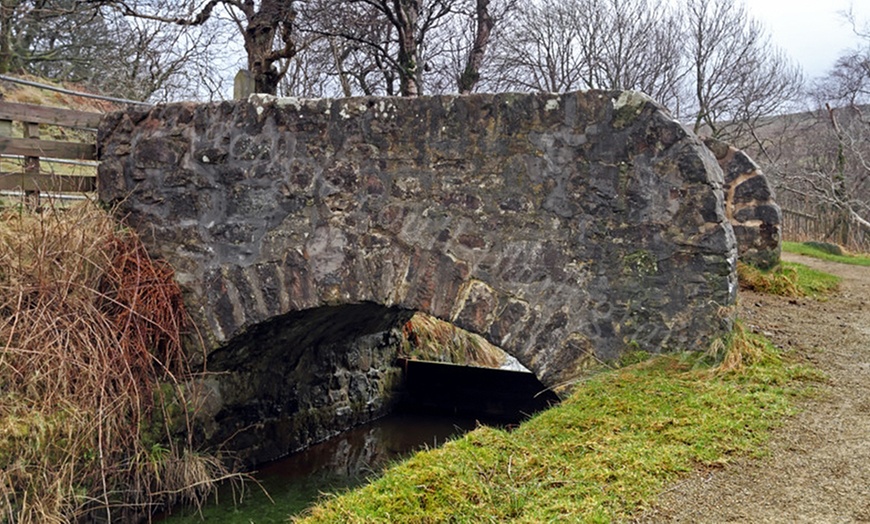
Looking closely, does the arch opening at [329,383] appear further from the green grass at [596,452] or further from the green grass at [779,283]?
the green grass at [779,283]

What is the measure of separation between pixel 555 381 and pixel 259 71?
747cm

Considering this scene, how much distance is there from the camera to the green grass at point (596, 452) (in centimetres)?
293

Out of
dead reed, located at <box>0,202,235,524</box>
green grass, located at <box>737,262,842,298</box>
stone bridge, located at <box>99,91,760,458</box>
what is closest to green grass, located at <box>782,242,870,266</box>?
green grass, located at <box>737,262,842,298</box>

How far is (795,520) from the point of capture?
257 centimetres

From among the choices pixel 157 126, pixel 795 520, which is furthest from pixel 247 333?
pixel 795 520

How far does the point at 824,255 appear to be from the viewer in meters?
11.7

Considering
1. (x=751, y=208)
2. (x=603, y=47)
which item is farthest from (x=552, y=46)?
(x=751, y=208)

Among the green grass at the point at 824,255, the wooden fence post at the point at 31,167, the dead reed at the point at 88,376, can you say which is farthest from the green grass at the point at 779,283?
the wooden fence post at the point at 31,167

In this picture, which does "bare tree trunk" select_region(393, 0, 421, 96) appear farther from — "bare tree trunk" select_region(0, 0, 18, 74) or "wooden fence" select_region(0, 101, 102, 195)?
"bare tree trunk" select_region(0, 0, 18, 74)

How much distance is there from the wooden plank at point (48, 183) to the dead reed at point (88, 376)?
0.36 m

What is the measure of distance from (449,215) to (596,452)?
197 centimetres

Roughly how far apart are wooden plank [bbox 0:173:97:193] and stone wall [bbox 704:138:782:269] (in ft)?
18.7

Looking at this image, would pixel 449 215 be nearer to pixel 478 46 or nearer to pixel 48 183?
pixel 48 183

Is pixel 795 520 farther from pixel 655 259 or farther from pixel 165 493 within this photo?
pixel 165 493
